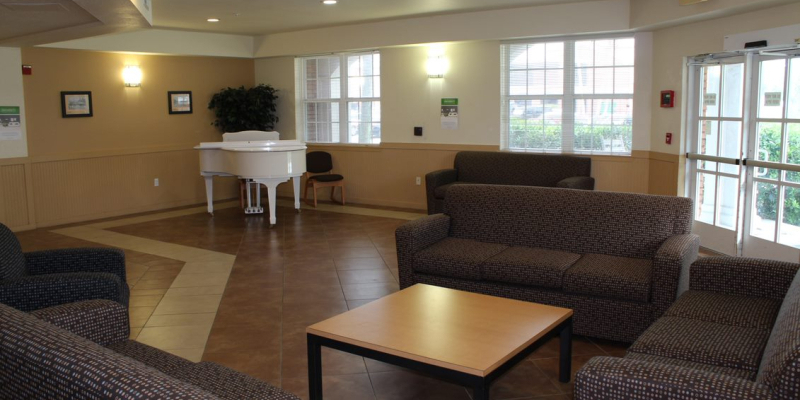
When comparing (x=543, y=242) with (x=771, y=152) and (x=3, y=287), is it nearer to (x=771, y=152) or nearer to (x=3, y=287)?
(x=771, y=152)

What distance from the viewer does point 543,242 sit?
4.87 metres

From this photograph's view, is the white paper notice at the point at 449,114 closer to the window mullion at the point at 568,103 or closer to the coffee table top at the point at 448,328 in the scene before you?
the window mullion at the point at 568,103

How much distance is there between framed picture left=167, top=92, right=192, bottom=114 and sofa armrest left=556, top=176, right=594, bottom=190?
5.57 metres

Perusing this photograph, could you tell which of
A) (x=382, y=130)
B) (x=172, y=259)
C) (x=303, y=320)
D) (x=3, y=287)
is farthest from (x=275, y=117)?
(x=3, y=287)

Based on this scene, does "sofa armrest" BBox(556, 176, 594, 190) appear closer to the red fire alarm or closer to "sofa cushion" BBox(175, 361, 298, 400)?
the red fire alarm

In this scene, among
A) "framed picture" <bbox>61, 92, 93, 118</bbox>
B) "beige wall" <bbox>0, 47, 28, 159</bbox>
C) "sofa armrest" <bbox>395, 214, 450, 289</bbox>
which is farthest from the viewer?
"framed picture" <bbox>61, 92, 93, 118</bbox>

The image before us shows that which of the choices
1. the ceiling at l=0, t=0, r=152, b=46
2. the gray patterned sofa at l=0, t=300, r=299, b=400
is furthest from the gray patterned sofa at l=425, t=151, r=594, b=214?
the gray patterned sofa at l=0, t=300, r=299, b=400

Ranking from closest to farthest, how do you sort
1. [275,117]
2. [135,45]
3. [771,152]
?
[771,152], [135,45], [275,117]

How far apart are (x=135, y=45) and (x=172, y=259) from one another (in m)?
3.87

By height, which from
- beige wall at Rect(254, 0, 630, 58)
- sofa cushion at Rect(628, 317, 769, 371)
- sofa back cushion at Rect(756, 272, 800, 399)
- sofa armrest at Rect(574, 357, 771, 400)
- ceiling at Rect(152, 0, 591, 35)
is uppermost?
ceiling at Rect(152, 0, 591, 35)

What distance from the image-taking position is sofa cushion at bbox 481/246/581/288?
4.27 m

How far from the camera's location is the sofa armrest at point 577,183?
7.50 m

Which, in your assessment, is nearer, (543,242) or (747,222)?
(543,242)

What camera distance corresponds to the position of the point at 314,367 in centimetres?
329
